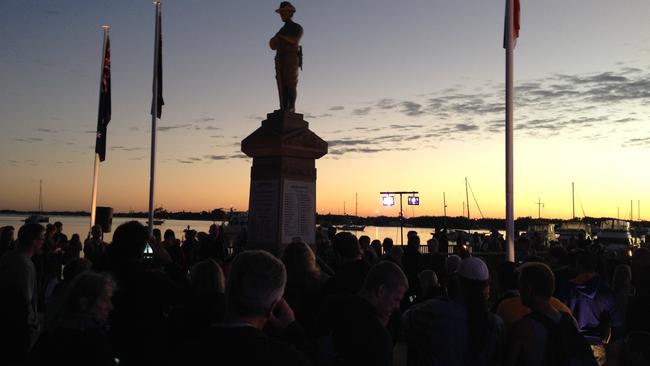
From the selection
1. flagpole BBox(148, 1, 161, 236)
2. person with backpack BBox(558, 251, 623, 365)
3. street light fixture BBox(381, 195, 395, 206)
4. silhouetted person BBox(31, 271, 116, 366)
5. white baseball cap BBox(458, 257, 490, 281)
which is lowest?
person with backpack BBox(558, 251, 623, 365)

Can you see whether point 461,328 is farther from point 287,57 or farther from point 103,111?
point 103,111

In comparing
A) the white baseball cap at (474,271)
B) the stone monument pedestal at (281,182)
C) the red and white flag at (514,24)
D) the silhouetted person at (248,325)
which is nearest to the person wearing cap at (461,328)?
the white baseball cap at (474,271)

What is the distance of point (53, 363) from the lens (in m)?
→ 2.89

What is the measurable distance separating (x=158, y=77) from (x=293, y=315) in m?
14.7

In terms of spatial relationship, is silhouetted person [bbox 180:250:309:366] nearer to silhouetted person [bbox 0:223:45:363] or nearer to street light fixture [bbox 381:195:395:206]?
silhouetted person [bbox 0:223:45:363]

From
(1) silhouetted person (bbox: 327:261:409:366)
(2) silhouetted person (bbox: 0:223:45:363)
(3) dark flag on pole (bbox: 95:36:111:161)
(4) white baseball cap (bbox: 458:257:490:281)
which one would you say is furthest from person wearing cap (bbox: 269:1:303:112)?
(1) silhouetted person (bbox: 327:261:409:366)

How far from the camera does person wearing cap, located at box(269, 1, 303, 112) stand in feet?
39.6

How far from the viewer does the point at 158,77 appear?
1716cm

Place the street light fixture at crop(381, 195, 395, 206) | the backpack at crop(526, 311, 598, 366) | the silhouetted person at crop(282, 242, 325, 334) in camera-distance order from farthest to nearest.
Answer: the street light fixture at crop(381, 195, 395, 206) < the silhouetted person at crop(282, 242, 325, 334) < the backpack at crop(526, 311, 598, 366)

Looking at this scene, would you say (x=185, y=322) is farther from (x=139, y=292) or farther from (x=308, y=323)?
(x=308, y=323)

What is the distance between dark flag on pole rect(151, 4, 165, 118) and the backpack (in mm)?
14827

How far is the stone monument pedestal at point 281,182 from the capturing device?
11211mm

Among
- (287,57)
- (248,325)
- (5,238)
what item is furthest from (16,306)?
(287,57)

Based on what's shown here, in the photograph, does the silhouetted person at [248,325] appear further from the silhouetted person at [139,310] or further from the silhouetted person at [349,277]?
the silhouetted person at [349,277]
